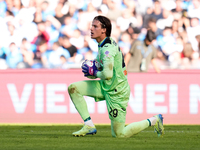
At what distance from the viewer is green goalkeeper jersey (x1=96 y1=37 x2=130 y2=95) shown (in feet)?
16.3

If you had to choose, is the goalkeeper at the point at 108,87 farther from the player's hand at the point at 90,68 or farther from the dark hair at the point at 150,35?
the dark hair at the point at 150,35

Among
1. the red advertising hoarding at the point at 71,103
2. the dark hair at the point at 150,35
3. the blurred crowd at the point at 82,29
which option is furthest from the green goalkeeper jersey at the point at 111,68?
the blurred crowd at the point at 82,29

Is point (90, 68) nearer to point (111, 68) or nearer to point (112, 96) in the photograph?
point (111, 68)

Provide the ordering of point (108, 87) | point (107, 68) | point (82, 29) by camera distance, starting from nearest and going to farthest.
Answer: point (107, 68), point (108, 87), point (82, 29)

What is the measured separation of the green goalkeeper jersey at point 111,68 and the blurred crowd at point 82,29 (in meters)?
5.35

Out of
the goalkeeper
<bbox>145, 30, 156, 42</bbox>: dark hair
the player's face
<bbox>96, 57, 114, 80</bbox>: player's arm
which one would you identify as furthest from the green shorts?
<bbox>145, 30, 156, 42</bbox>: dark hair

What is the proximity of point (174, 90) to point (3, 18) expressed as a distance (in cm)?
528

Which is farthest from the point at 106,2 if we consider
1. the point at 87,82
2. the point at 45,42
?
the point at 87,82

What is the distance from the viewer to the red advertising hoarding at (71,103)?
8.88 m

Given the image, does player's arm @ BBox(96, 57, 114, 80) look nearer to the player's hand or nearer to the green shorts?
the player's hand

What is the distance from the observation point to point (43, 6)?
11.3 meters

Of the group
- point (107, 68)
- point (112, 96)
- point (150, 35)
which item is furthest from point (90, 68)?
point (150, 35)

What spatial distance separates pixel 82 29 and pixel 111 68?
21.2ft

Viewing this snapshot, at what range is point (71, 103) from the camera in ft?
29.2
